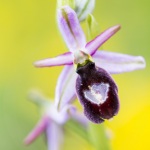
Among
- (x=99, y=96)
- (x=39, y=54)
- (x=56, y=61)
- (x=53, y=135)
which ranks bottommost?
(x=39, y=54)

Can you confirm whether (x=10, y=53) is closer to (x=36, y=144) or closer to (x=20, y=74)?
(x=20, y=74)

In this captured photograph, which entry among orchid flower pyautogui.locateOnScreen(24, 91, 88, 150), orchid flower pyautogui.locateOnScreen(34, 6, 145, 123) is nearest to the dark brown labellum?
orchid flower pyautogui.locateOnScreen(34, 6, 145, 123)

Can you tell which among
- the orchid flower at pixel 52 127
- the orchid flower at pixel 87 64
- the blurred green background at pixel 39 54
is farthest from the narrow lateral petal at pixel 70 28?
the blurred green background at pixel 39 54

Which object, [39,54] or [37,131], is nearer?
[37,131]

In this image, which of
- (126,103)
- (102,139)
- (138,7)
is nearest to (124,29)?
(138,7)

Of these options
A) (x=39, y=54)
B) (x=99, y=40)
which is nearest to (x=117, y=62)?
(x=99, y=40)

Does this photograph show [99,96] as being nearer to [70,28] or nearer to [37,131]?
[70,28]

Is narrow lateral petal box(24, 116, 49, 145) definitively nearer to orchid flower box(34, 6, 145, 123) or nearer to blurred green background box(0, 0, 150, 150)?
orchid flower box(34, 6, 145, 123)
